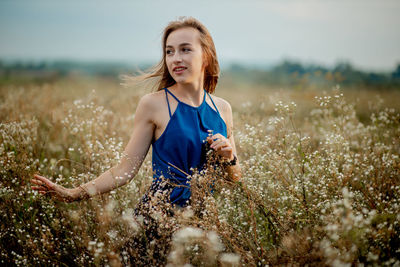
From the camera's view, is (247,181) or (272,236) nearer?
(272,236)

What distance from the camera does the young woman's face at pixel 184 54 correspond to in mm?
2680

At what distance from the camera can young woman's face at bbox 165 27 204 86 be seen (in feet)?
8.79

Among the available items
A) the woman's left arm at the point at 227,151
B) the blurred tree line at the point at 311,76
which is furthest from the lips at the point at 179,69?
the blurred tree line at the point at 311,76

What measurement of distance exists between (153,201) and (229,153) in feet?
2.57

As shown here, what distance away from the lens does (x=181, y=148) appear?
2584mm

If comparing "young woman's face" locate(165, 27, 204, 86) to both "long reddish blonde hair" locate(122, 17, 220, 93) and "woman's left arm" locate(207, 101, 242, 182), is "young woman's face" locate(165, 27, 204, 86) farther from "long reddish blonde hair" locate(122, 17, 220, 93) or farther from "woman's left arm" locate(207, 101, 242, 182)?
"woman's left arm" locate(207, 101, 242, 182)

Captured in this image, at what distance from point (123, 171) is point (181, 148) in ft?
1.76

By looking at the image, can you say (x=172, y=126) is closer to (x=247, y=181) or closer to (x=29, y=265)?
(x=247, y=181)

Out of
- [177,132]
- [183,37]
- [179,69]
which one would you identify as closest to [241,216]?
[177,132]

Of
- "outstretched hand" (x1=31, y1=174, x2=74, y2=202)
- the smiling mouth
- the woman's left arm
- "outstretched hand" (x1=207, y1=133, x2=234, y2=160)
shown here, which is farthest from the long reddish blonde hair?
"outstretched hand" (x1=31, y1=174, x2=74, y2=202)

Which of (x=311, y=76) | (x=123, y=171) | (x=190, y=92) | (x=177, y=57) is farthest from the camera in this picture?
(x=311, y=76)

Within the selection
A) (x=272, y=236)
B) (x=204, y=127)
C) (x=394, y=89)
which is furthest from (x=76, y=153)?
(x=394, y=89)

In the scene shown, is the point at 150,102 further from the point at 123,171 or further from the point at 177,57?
the point at 123,171

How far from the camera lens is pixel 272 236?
8.15ft
